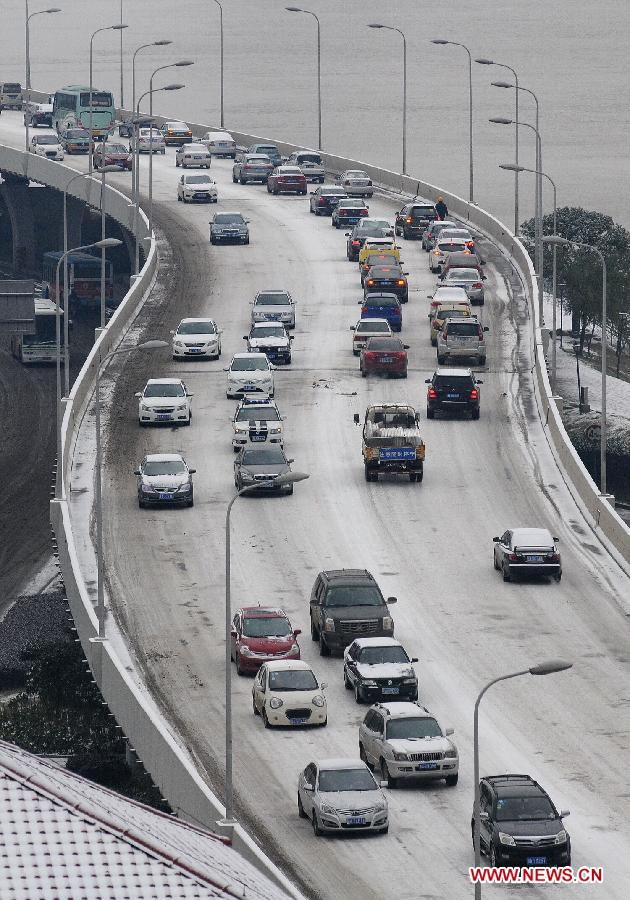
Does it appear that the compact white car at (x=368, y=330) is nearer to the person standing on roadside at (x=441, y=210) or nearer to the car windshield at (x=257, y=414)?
the car windshield at (x=257, y=414)

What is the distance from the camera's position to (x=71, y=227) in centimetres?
14650

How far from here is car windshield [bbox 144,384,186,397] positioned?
7538cm

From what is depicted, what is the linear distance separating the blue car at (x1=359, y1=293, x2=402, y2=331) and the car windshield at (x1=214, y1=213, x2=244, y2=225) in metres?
20.8

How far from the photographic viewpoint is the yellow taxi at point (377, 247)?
99812 mm

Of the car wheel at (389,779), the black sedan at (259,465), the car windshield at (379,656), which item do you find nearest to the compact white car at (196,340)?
the black sedan at (259,465)

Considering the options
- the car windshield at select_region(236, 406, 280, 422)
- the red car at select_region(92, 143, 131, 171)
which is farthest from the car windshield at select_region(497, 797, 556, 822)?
the red car at select_region(92, 143, 131, 171)

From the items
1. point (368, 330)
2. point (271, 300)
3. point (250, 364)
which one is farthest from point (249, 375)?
point (271, 300)

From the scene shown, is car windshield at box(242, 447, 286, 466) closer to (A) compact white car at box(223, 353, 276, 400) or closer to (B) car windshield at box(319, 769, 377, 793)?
(A) compact white car at box(223, 353, 276, 400)

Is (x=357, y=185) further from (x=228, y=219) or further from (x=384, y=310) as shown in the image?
(x=384, y=310)

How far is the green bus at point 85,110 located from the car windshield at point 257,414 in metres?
68.9

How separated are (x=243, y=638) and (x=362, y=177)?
75.3m

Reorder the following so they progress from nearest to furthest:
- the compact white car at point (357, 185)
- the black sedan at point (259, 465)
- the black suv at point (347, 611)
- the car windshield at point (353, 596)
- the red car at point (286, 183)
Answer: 1. the black suv at point (347, 611)
2. the car windshield at point (353, 596)
3. the black sedan at point (259, 465)
4. the compact white car at point (357, 185)
5. the red car at point (286, 183)

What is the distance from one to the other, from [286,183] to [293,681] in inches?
3106

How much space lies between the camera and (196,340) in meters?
83.7
